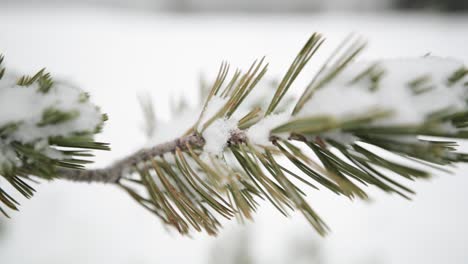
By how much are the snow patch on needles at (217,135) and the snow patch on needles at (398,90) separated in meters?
0.09

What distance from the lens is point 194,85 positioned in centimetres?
235

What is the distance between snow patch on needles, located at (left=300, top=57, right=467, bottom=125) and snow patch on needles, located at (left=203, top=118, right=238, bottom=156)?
0.09 m

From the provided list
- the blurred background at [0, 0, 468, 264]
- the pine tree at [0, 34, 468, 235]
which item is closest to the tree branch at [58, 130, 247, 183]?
the pine tree at [0, 34, 468, 235]

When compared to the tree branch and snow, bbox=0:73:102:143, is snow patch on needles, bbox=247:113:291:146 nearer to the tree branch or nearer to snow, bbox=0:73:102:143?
the tree branch

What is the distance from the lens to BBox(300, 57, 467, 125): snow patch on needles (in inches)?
7.4

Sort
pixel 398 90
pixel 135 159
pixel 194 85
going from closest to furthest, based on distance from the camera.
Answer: pixel 398 90 < pixel 135 159 < pixel 194 85

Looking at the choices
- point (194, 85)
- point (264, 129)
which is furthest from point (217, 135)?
point (194, 85)

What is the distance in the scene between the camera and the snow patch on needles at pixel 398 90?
19 cm

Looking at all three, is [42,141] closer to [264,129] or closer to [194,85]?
[264,129]

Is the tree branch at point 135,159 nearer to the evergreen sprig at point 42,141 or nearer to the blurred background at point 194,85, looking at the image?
the evergreen sprig at point 42,141

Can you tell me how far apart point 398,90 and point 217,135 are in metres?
0.14

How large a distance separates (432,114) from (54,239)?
1.71 m

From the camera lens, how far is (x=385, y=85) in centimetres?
20

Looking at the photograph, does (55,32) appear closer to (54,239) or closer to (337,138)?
(54,239)
